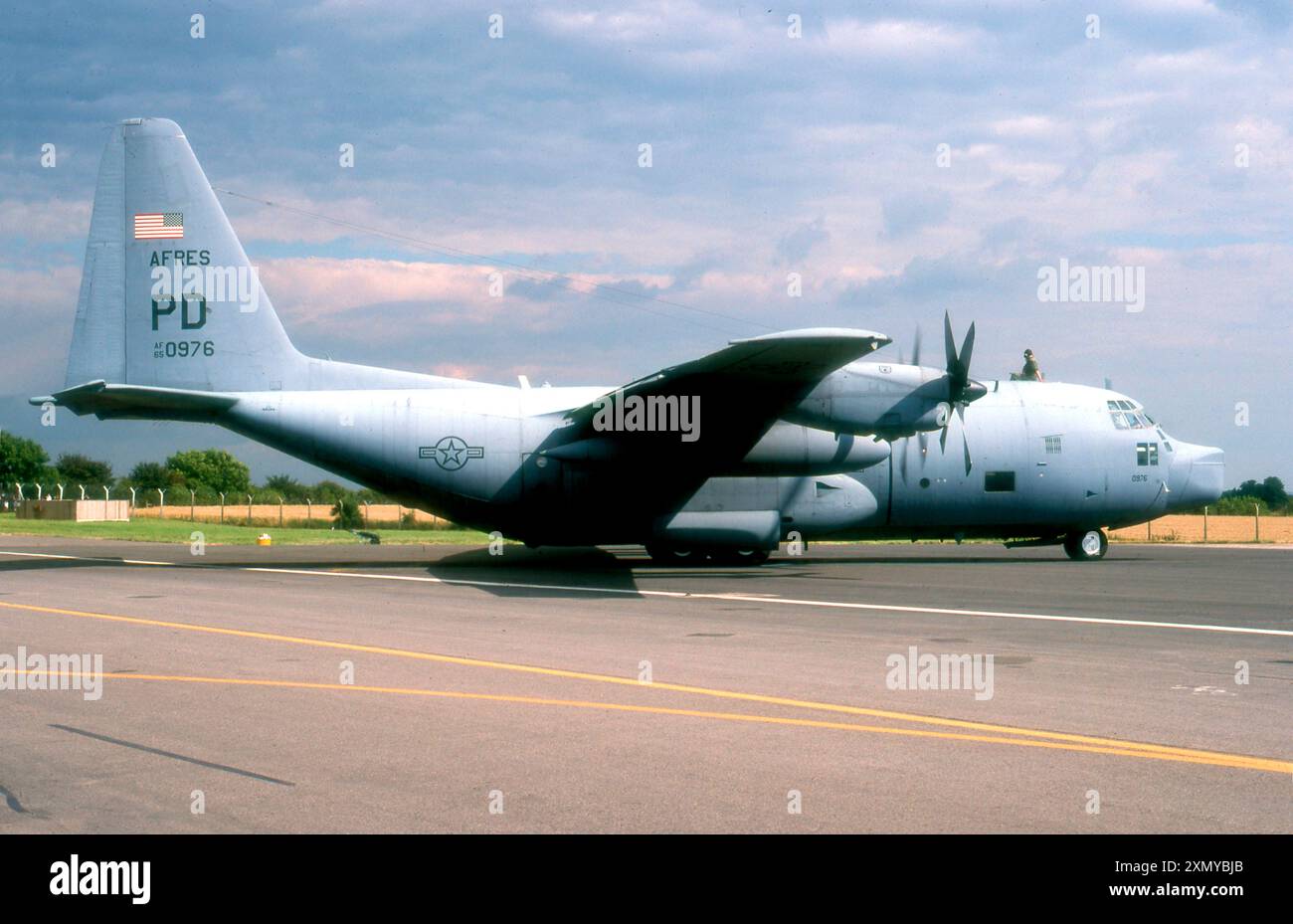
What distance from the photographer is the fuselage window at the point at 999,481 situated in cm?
2525

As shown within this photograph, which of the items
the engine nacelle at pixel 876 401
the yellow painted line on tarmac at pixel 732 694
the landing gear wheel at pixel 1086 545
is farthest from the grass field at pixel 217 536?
the yellow painted line on tarmac at pixel 732 694

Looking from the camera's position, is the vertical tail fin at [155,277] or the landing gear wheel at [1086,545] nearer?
the vertical tail fin at [155,277]

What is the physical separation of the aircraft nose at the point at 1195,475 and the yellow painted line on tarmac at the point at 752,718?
69.6ft

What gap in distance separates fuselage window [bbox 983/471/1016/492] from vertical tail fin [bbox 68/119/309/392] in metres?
16.5

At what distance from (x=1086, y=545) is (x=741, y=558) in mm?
8569

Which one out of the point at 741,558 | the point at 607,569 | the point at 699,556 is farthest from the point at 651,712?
the point at 741,558

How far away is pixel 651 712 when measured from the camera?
8672 mm

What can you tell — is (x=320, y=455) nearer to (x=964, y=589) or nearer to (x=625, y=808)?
(x=964, y=589)

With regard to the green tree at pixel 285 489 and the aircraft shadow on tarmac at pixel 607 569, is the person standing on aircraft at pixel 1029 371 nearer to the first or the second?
the aircraft shadow on tarmac at pixel 607 569

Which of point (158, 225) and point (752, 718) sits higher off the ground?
point (158, 225)

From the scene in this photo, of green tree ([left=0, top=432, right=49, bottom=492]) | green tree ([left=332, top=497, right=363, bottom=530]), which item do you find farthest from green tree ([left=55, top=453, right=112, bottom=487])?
green tree ([left=332, top=497, right=363, bottom=530])

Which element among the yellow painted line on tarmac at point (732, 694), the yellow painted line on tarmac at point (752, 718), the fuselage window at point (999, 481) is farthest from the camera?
the fuselage window at point (999, 481)

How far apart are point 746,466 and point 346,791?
17.2 metres

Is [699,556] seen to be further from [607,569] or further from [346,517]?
[346,517]
